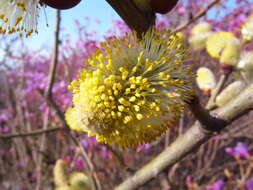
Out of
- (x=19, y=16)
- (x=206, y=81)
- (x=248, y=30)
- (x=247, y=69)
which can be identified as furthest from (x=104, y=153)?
(x=19, y=16)

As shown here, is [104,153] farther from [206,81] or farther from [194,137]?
[194,137]

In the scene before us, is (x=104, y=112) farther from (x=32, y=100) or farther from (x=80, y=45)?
(x=32, y=100)

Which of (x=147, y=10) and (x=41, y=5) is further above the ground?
(x=41, y=5)

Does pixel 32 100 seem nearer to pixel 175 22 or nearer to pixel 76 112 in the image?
pixel 175 22

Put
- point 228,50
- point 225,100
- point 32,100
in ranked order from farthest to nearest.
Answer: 1. point 32,100
2. point 228,50
3. point 225,100

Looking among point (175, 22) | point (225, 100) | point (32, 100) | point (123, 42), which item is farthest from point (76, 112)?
point (32, 100)

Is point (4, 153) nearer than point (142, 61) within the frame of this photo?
No

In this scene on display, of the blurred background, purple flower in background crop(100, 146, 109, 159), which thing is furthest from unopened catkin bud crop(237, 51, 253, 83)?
purple flower in background crop(100, 146, 109, 159)

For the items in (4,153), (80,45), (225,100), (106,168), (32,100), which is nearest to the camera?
(225,100)

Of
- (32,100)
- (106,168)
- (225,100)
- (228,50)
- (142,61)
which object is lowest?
(106,168)

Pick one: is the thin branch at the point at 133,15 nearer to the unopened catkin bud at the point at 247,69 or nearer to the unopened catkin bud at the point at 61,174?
the unopened catkin bud at the point at 247,69
